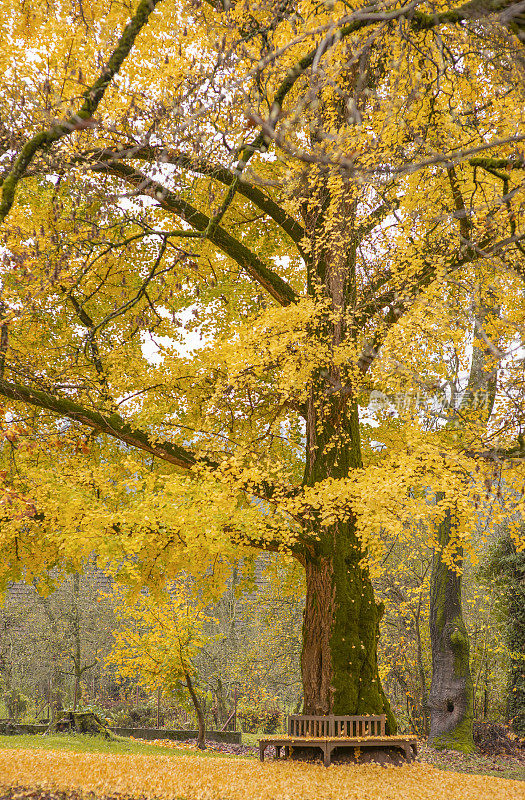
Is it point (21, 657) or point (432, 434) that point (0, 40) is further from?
point (21, 657)

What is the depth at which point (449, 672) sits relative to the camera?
13.8 metres

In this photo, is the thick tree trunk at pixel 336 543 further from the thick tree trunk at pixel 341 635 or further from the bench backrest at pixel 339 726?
the bench backrest at pixel 339 726

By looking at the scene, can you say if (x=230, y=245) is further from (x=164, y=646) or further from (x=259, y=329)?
(x=164, y=646)

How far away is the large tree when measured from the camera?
6.76 metres

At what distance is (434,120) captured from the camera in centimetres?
726

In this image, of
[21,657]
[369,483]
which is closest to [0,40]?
[369,483]

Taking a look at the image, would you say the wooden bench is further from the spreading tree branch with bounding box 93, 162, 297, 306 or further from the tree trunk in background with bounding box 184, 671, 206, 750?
the spreading tree branch with bounding box 93, 162, 297, 306

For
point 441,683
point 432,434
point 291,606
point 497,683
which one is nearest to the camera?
point 432,434

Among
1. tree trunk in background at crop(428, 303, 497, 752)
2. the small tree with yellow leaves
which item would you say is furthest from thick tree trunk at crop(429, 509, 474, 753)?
the small tree with yellow leaves

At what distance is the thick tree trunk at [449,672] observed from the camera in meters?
13.4

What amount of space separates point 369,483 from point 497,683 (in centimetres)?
1213

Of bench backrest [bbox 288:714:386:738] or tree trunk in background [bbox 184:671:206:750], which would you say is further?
tree trunk in background [bbox 184:671:206:750]

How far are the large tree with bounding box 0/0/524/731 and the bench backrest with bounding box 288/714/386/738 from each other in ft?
0.72

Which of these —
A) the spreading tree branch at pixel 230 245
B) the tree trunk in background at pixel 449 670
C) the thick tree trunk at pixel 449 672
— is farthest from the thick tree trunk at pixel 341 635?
the thick tree trunk at pixel 449 672
